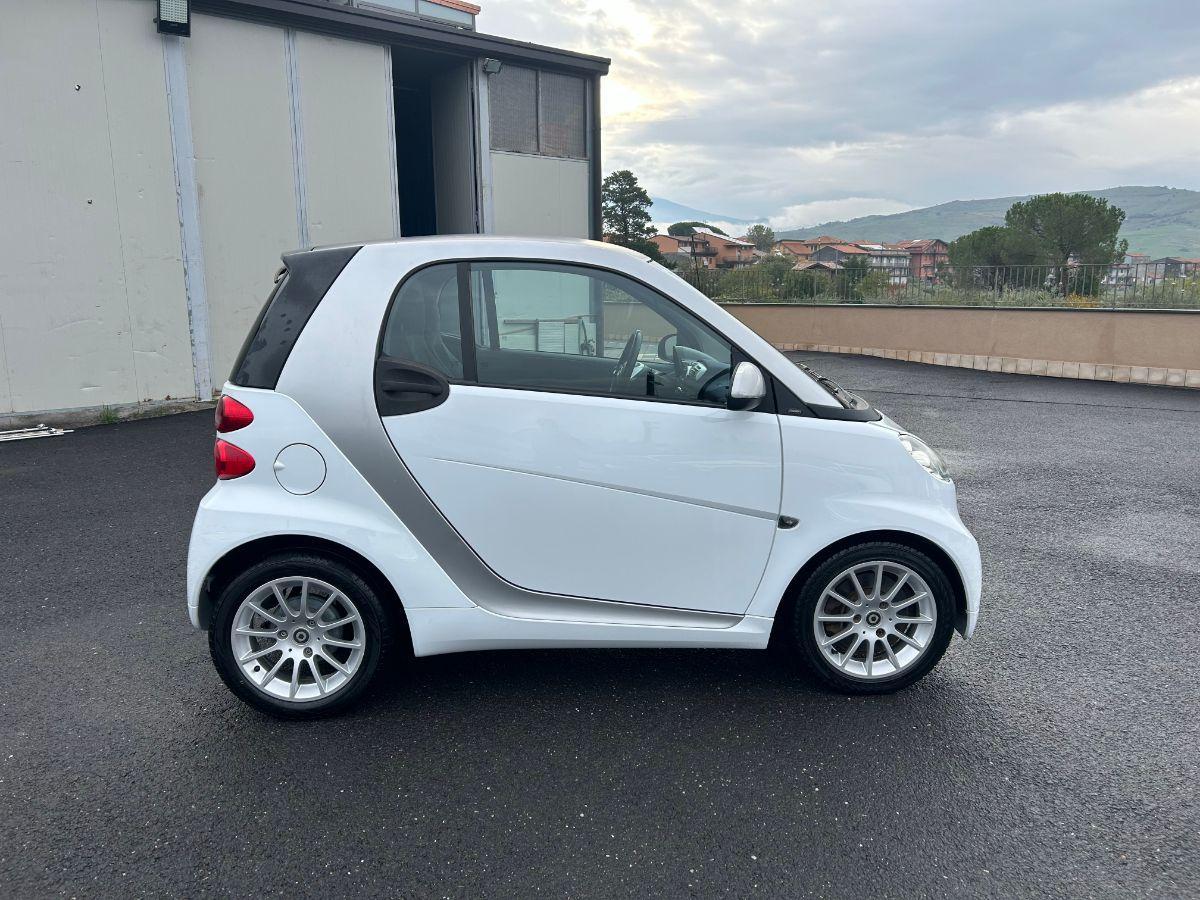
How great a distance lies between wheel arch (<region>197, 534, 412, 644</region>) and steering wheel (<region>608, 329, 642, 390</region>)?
44.4 inches

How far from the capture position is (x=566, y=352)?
3.15m

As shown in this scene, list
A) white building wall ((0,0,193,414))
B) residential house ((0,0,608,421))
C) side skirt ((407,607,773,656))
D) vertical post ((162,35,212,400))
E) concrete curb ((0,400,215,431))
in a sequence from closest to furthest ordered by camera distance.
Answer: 1. side skirt ((407,607,773,656))
2. white building wall ((0,0,193,414))
3. residential house ((0,0,608,421))
4. concrete curb ((0,400,215,431))
5. vertical post ((162,35,212,400))

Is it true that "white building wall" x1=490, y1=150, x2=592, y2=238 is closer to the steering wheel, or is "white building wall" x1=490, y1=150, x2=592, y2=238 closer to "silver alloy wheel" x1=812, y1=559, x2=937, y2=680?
the steering wheel

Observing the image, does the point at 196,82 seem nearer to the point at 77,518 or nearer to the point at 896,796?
the point at 77,518

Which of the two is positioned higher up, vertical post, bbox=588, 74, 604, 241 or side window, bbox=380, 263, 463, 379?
vertical post, bbox=588, 74, 604, 241

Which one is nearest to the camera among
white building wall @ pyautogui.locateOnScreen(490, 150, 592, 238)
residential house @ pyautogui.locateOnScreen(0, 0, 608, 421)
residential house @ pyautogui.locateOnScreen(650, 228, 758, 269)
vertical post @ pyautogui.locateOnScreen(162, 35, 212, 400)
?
residential house @ pyautogui.locateOnScreen(0, 0, 608, 421)

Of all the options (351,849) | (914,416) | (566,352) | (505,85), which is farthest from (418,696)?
(505,85)

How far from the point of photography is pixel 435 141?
1398cm

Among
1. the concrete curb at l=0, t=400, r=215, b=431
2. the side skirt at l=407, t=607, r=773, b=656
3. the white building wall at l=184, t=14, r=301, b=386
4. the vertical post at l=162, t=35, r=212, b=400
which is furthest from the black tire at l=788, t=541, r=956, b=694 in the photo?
the vertical post at l=162, t=35, r=212, b=400

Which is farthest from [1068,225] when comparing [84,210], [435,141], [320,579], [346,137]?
[320,579]

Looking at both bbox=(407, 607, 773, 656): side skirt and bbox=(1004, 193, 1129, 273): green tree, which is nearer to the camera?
bbox=(407, 607, 773, 656): side skirt

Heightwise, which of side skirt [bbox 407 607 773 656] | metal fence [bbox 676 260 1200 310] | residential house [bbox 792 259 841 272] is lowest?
side skirt [bbox 407 607 773 656]

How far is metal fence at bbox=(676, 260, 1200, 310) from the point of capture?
1325 cm

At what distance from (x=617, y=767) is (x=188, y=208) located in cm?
999
